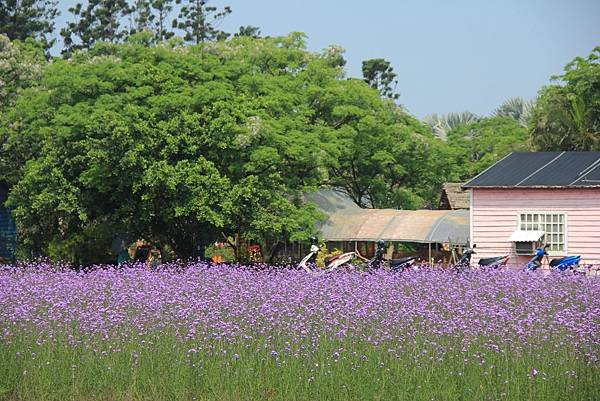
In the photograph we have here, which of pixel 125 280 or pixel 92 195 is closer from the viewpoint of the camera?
pixel 125 280

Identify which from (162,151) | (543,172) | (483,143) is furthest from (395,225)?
(483,143)

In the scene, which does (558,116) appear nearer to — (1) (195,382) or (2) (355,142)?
(2) (355,142)

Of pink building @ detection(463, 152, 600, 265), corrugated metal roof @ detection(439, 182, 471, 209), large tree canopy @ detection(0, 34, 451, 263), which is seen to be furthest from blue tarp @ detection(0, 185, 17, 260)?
pink building @ detection(463, 152, 600, 265)

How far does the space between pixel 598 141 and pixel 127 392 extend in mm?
31547

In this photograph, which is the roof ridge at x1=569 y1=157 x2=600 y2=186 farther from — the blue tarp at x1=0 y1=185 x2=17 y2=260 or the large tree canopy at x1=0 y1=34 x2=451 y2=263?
the blue tarp at x1=0 y1=185 x2=17 y2=260

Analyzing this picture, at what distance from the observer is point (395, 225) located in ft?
112

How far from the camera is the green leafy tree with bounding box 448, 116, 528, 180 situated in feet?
160

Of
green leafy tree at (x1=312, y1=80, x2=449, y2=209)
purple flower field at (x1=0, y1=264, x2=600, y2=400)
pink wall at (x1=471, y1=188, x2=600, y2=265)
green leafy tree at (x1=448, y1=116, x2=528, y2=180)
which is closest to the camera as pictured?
purple flower field at (x1=0, y1=264, x2=600, y2=400)

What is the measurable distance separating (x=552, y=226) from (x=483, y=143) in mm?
28074

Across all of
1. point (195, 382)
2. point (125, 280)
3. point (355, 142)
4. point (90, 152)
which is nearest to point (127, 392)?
point (195, 382)

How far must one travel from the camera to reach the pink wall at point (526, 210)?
88.8 feet

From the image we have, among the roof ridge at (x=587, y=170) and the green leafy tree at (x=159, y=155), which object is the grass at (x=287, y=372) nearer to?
the green leafy tree at (x=159, y=155)

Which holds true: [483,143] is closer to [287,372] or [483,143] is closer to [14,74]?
[14,74]

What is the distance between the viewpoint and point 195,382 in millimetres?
11039
